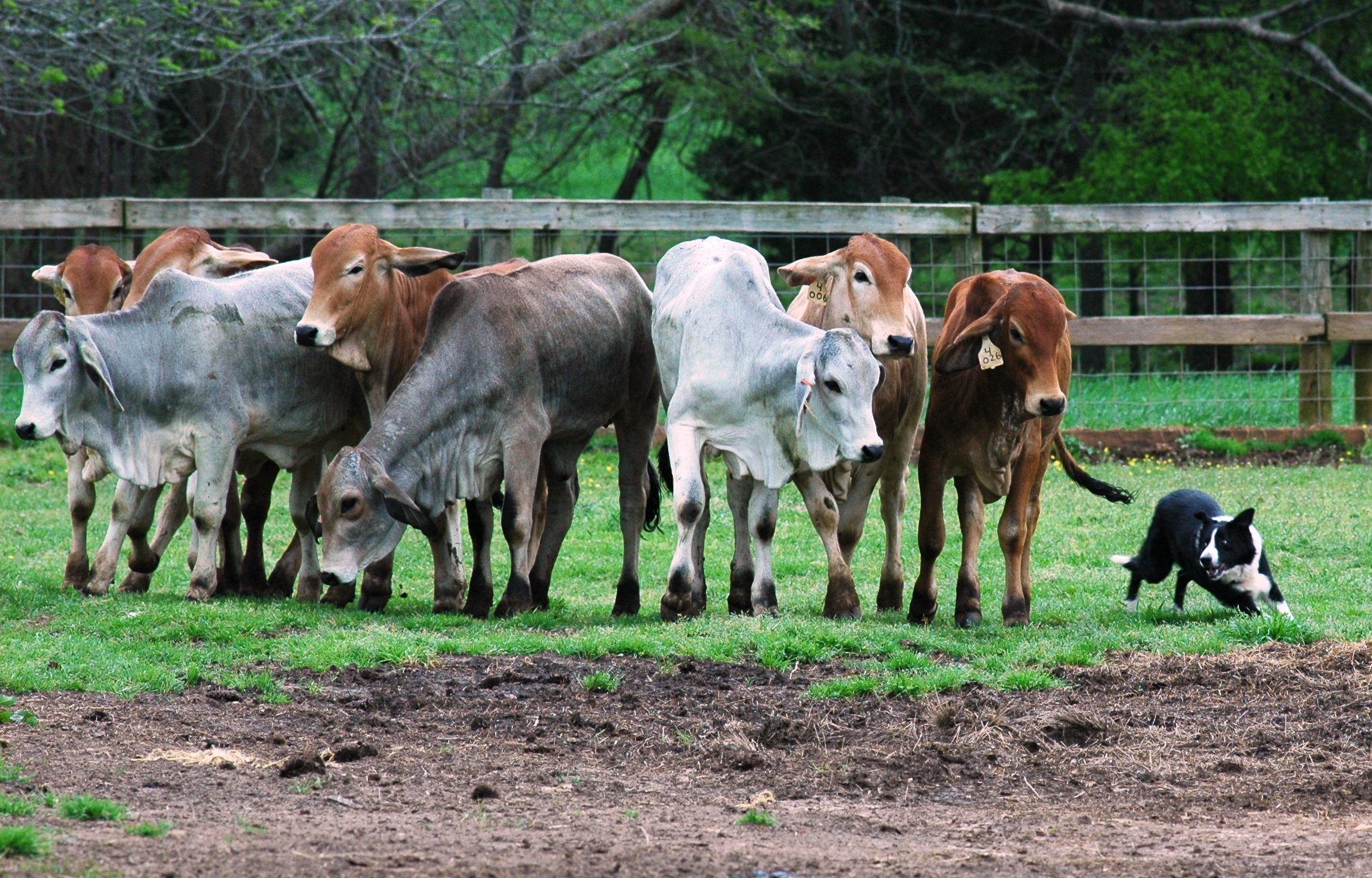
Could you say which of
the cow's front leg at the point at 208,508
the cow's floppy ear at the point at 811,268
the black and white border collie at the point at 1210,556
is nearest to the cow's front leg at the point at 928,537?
the cow's floppy ear at the point at 811,268

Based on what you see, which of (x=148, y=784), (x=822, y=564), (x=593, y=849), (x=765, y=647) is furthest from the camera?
(x=822, y=564)

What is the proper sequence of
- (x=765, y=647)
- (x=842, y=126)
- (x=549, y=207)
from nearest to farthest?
1. (x=765, y=647)
2. (x=549, y=207)
3. (x=842, y=126)

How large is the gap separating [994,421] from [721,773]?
119 inches

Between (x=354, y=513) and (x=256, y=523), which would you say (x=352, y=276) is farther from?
(x=256, y=523)

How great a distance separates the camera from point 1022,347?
767 centimetres

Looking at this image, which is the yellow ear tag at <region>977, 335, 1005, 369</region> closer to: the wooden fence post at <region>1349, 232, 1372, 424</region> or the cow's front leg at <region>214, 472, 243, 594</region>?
the cow's front leg at <region>214, 472, 243, 594</region>

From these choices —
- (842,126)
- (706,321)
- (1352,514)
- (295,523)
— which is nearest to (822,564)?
(706,321)

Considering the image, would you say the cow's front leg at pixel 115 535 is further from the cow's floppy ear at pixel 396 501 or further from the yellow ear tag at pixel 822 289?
the yellow ear tag at pixel 822 289

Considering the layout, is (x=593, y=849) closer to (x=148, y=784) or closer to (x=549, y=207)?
(x=148, y=784)

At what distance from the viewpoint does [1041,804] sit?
17.6ft

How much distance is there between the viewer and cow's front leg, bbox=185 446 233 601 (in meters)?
8.40

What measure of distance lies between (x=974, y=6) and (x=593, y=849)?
2236 cm

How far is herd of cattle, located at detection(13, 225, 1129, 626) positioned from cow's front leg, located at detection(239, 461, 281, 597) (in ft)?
0.08

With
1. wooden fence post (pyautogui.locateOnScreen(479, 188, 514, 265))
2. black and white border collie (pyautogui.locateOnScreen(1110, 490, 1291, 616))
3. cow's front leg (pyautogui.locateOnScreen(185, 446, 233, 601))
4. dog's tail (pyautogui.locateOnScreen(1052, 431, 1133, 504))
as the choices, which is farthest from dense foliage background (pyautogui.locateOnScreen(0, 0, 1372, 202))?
black and white border collie (pyautogui.locateOnScreen(1110, 490, 1291, 616))
